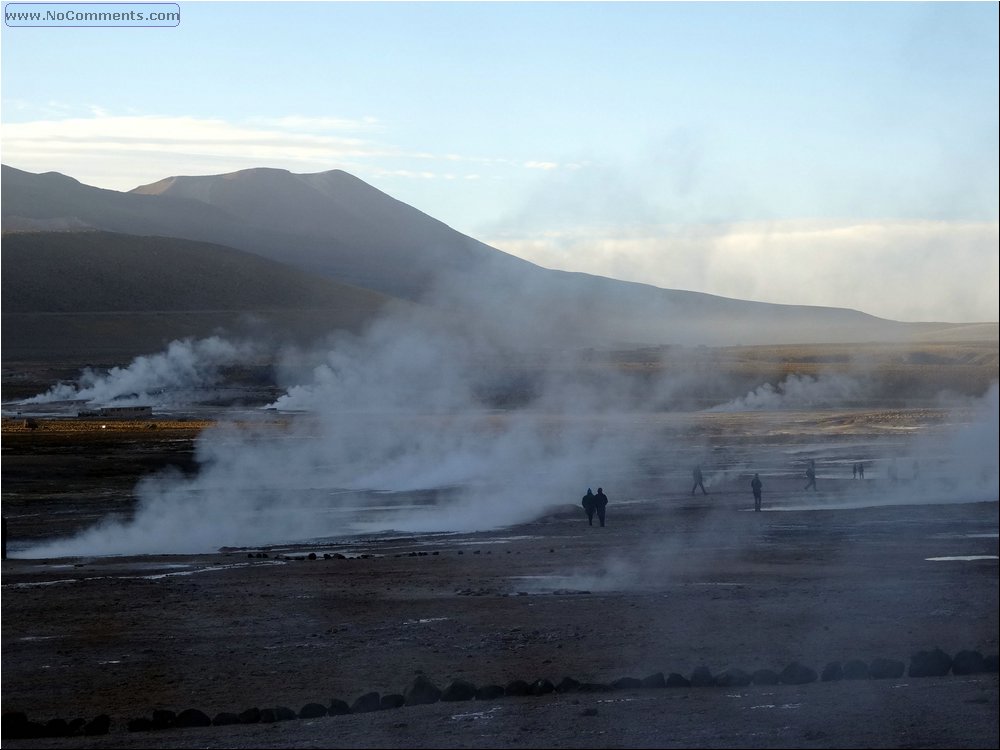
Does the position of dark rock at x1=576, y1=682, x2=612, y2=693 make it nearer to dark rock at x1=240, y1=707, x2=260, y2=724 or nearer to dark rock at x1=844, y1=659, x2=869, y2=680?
dark rock at x1=844, y1=659, x2=869, y2=680

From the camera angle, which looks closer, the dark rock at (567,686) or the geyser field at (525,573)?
the geyser field at (525,573)

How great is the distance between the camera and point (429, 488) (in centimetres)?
4366

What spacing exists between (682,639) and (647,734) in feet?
16.6

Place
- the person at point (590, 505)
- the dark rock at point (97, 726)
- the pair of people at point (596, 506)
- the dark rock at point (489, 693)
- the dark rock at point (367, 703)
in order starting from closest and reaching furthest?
the dark rock at point (97, 726) < the dark rock at point (367, 703) < the dark rock at point (489, 693) < the pair of people at point (596, 506) < the person at point (590, 505)

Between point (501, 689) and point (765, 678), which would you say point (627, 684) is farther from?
point (765, 678)

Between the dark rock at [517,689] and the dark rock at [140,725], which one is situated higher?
the dark rock at [517,689]

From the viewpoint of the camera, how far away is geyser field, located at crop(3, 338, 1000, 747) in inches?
510

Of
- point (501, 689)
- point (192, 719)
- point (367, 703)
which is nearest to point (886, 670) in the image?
point (501, 689)

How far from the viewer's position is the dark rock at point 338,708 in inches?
548

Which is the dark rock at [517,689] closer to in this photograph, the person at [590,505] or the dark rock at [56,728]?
the dark rock at [56,728]

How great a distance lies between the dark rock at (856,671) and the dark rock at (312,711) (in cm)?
619

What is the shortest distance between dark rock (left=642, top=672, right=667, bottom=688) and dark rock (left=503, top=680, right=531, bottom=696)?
142 cm

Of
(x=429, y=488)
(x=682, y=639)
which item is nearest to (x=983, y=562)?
(x=682, y=639)

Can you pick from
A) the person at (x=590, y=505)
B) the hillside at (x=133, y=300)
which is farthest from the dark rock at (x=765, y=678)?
the hillside at (x=133, y=300)
